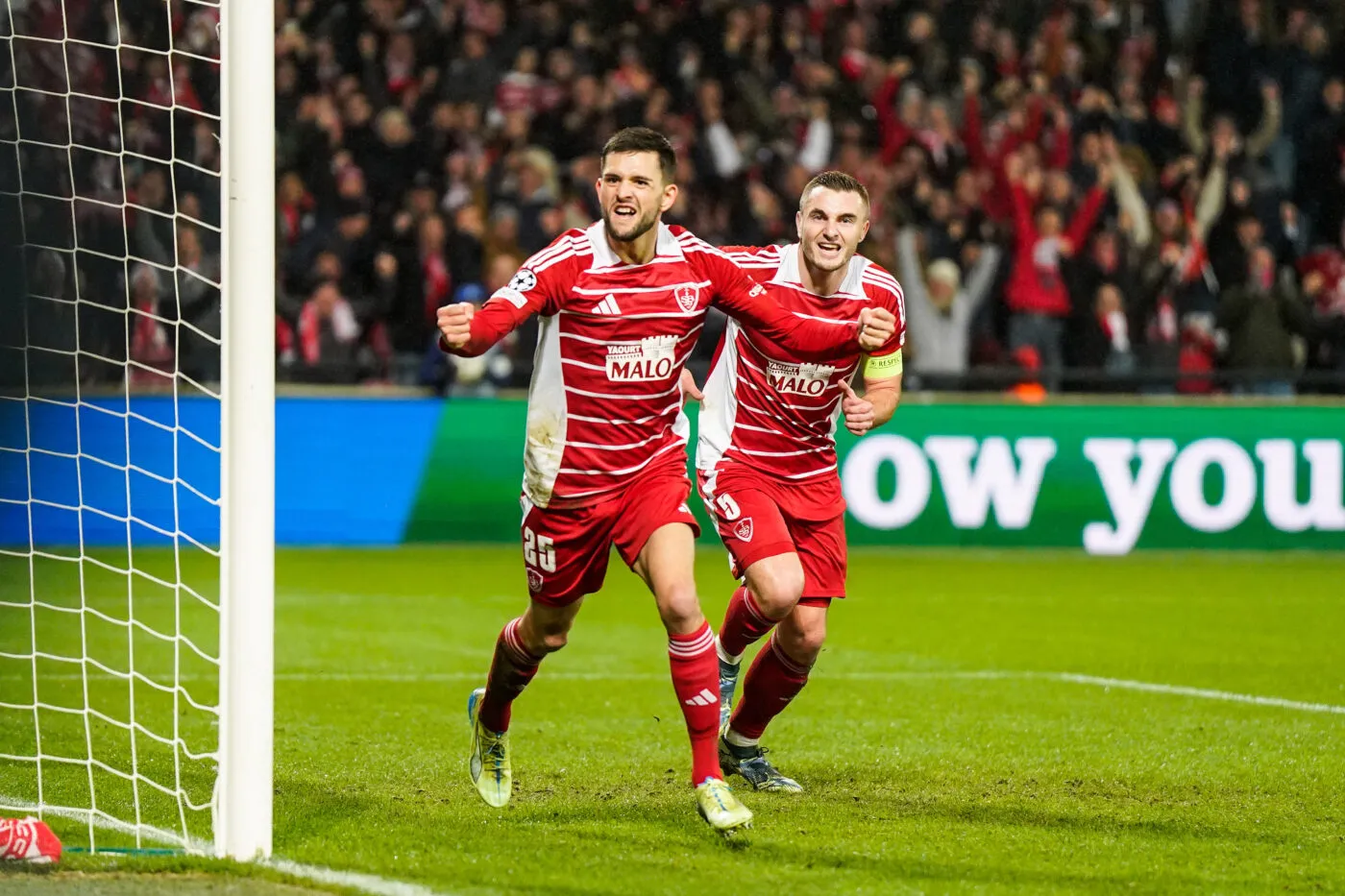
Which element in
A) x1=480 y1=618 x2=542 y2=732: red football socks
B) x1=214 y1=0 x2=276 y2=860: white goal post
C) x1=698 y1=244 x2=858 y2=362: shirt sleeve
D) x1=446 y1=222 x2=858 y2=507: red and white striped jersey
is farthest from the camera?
x1=480 y1=618 x2=542 y2=732: red football socks

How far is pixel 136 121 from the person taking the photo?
49.2ft

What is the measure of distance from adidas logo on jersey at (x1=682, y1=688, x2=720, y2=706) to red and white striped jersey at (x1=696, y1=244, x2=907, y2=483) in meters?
1.18

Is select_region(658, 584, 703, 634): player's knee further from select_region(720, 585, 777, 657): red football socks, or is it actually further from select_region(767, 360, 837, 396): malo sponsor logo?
select_region(767, 360, 837, 396): malo sponsor logo

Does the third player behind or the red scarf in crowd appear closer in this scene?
the third player behind

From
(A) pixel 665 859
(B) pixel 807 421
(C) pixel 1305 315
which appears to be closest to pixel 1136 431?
(C) pixel 1305 315

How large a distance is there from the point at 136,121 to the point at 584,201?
3.94 metres

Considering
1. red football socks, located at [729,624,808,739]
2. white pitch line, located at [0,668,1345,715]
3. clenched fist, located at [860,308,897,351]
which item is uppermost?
clenched fist, located at [860,308,897,351]

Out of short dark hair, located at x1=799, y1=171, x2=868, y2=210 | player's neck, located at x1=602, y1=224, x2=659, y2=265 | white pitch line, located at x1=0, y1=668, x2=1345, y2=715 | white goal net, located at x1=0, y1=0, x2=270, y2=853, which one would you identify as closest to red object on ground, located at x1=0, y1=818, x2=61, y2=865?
white goal net, located at x1=0, y1=0, x2=270, y2=853

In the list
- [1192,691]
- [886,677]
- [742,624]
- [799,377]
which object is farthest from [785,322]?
[1192,691]

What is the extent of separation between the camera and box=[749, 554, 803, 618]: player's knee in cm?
639

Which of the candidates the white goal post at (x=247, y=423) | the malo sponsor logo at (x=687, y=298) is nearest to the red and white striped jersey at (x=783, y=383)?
the malo sponsor logo at (x=687, y=298)

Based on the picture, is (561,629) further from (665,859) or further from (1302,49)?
(1302,49)

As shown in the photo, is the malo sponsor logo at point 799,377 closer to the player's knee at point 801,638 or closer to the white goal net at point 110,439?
the player's knee at point 801,638

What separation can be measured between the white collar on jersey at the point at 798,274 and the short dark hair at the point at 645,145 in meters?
0.83
